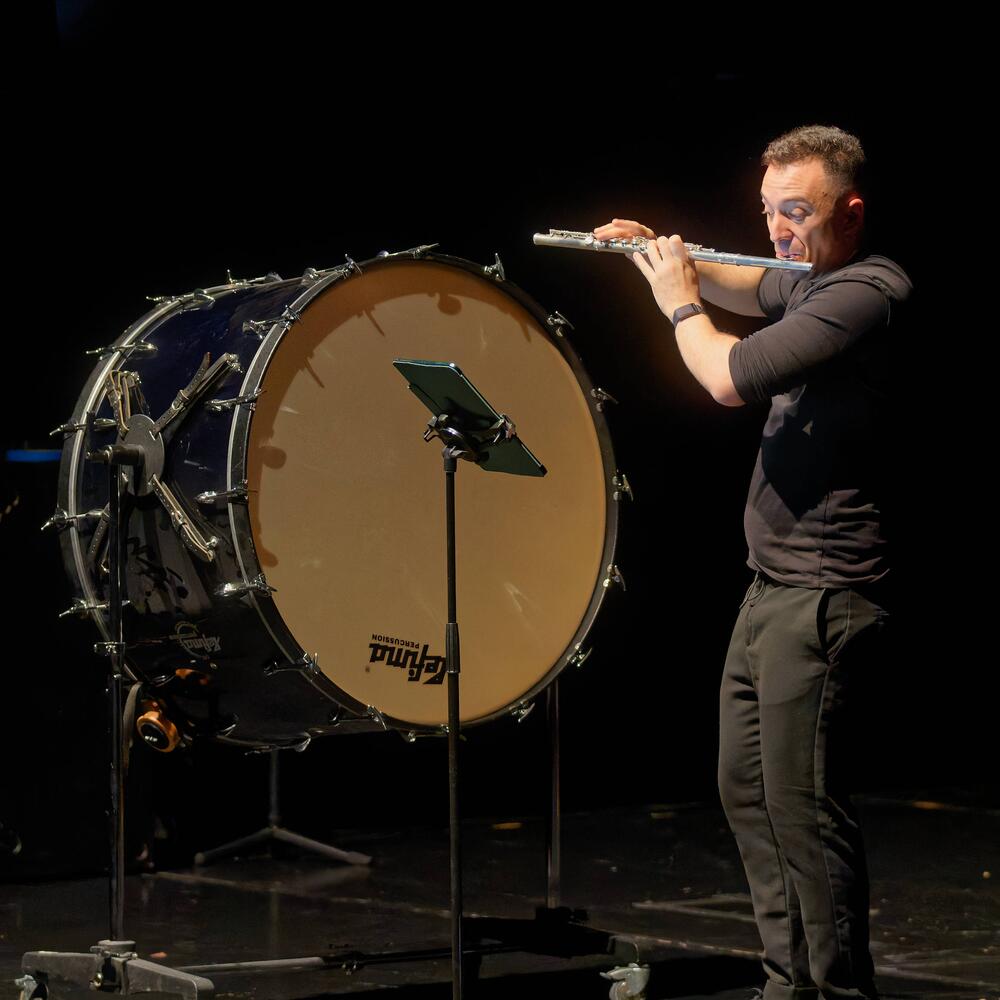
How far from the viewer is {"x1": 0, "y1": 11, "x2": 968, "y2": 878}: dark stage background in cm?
513

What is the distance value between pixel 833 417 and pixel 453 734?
949mm

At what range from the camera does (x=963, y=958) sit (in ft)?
13.0

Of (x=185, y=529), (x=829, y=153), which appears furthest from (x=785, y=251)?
(x=185, y=529)

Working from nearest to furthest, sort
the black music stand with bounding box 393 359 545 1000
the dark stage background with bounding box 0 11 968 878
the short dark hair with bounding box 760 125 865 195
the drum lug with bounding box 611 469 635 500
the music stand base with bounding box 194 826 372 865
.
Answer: the short dark hair with bounding box 760 125 865 195, the black music stand with bounding box 393 359 545 1000, the drum lug with bounding box 611 469 635 500, the dark stage background with bounding box 0 11 968 878, the music stand base with bounding box 194 826 372 865

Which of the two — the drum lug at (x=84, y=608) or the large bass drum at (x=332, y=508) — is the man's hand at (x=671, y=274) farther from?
the drum lug at (x=84, y=608)

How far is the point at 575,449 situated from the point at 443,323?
17.7 inches

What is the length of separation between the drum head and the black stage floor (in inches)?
30.5

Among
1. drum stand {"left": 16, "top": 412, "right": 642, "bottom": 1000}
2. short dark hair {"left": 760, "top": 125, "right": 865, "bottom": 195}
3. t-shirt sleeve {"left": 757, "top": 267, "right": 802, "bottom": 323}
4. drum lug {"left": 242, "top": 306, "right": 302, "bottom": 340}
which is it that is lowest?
drum stand {"left": 16, "top": 412, "right": 642, "bottom": 1000}

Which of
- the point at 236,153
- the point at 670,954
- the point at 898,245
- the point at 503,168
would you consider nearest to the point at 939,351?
the point at 898,245

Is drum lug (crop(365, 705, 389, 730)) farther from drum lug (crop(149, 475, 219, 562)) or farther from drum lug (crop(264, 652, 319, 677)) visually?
drum lug (crop(149, 475, 219, 562))

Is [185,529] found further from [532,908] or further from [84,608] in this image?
[532,908]

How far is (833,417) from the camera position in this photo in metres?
2.98

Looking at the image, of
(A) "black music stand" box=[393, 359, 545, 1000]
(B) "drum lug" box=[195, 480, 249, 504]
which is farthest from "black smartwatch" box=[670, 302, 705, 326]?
(B) "drum lug" box=[195, 480, 249, 504]

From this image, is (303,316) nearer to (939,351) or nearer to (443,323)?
(443,323)
